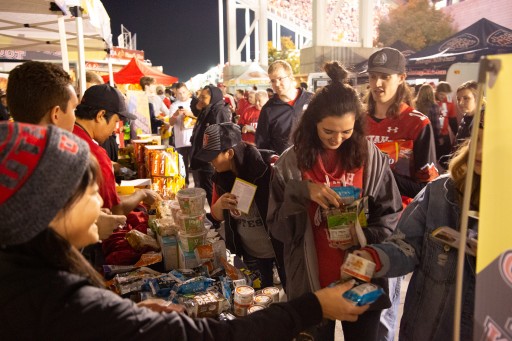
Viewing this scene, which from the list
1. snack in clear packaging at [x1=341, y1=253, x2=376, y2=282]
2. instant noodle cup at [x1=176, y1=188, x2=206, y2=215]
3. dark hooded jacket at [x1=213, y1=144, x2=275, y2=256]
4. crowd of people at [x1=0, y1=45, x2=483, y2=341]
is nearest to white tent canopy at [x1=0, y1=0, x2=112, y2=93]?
crowd of people at [x1=0, y1=45, x2=483, y2=341]

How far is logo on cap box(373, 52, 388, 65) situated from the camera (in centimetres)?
307

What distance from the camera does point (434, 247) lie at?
1.63 meters

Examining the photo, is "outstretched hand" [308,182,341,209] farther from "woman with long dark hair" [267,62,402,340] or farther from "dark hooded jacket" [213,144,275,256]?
"dark hooded jacket" [213,144,275,256]

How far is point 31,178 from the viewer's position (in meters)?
0.91

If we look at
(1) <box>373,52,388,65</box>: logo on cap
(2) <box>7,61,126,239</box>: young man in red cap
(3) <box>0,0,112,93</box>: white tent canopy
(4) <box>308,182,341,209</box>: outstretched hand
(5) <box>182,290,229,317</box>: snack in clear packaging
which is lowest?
(5) <box>182,290,229,317</box>: snack in clear packaging

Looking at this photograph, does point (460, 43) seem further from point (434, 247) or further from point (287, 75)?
point (434, 247)

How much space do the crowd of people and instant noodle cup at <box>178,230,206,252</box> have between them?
400 mm

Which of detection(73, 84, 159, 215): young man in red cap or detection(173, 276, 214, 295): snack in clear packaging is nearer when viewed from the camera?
detection(173, 276, 214, 295): snack in clear packaging

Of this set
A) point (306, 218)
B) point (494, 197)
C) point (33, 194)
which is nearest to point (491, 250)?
point (494, 197)

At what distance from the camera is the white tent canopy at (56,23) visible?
423 cm

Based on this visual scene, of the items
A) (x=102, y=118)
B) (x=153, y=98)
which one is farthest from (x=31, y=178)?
(x=153, y=98)

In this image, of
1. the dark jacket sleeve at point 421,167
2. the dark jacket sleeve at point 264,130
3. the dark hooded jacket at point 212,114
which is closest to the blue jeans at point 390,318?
the dark jacket sleeve at point 421,167

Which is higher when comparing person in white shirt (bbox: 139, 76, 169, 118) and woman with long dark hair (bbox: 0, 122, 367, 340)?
person in white shirt (bbox: 139, 76, 169, 118)

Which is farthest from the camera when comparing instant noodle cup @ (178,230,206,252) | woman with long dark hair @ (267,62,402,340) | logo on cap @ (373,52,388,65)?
logo on cap @ (373,52,388,65)
